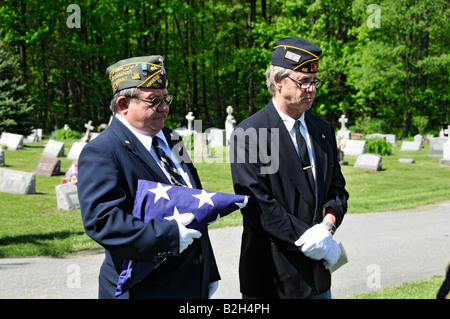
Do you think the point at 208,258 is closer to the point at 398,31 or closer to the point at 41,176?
the point at 41,176

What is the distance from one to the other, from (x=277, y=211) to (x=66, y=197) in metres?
8.64

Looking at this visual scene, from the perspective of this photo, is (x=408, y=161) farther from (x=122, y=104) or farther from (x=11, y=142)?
(x=122, y=104)

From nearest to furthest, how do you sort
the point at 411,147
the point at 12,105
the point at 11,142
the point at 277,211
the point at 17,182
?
the point at 277,211
the point at 17,182
the point at 11,142
the point at 12,105
the point at 411,147

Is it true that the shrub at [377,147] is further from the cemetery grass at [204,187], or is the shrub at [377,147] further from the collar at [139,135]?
the collar at [139,135]

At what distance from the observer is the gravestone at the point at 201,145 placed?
20.5 m

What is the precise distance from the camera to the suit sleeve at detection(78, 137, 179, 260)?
242 cm

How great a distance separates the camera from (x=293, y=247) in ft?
10.1

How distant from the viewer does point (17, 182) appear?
12.5 m

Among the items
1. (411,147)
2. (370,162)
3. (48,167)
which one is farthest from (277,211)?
(411,147)

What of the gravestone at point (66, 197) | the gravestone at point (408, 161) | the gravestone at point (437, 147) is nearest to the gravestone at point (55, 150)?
the gravestone at point (66, 197)

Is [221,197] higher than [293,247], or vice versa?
[221,197]

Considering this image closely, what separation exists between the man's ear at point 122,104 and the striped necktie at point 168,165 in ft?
0.82

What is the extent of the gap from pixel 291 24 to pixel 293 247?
3473 centimetres
